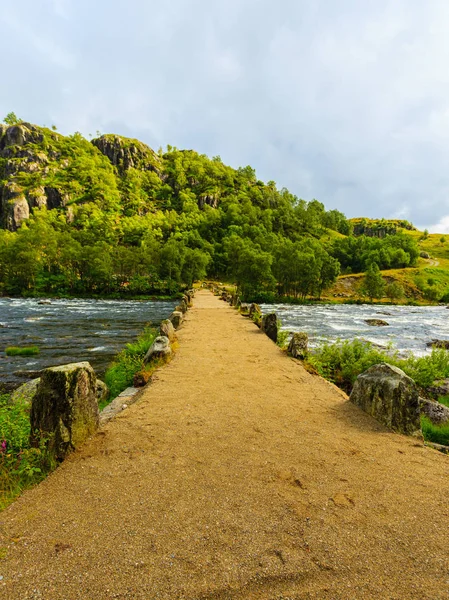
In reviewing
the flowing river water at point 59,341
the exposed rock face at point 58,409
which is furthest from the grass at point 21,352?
the exposed rock face at point 58,409

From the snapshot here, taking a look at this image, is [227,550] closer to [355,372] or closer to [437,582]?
[437,582]

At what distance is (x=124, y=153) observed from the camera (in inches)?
6983

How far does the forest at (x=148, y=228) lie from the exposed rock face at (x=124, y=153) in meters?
0.63

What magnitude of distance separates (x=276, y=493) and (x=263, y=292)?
5552cm

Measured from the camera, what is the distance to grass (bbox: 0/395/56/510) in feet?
11.6

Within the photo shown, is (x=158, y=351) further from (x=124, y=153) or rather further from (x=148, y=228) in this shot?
(x=124, y=153)

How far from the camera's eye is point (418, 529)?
2.93m

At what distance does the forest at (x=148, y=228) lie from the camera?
2542 inches

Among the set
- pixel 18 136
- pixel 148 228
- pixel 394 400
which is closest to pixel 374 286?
pixel 394 400

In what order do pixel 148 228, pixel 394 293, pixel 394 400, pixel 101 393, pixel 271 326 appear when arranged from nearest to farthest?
pixel 394 400 < pixel 101 393 < pixel 271 326 < pixel 394 293 < pixel 148 228

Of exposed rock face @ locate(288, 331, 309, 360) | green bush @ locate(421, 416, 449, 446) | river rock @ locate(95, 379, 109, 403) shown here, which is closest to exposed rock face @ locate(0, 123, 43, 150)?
river rock @ locate(95, 379, 109, 403)

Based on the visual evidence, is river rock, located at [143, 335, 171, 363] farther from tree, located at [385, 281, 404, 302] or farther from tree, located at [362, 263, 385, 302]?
tree, located at [385, 281, 404, 302]

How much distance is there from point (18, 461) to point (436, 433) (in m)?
7.48

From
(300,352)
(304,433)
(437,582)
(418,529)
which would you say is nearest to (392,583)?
(437,582)
